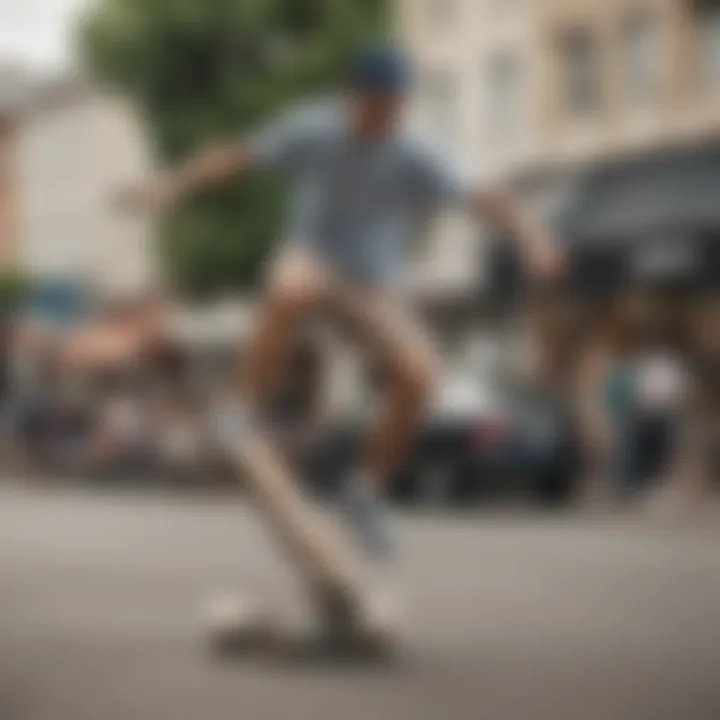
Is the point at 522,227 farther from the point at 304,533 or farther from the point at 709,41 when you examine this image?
the point at 304,533

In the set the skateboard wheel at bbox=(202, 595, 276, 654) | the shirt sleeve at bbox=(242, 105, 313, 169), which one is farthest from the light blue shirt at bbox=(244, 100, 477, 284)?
the skateboard wheel at bbox=(202, 595, 276, 654)

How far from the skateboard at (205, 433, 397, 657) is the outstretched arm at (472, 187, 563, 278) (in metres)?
0.12

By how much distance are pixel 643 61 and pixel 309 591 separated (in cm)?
28

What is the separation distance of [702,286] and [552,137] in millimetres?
72

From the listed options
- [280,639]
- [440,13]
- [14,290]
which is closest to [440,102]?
[440,13]

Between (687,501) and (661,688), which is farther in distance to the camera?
(661,688)

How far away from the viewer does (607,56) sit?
725 millimetres

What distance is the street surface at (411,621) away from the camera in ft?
2.45

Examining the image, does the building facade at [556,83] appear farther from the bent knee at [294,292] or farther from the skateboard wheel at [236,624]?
the skateboard wheel at [236,624]

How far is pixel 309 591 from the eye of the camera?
91 centimetres

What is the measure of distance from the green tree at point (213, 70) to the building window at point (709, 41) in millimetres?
90

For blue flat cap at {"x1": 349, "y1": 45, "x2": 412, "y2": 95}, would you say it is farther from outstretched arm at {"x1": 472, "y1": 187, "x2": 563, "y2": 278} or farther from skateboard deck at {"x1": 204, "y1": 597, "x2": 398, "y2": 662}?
skateboard deck at {"x1": 204, "y1": 597, "x2": 398, "y2": 662}

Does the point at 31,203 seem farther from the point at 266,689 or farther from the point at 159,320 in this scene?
the point at 266,689

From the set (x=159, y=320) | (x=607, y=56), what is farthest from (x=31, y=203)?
(x=607, y=56)
